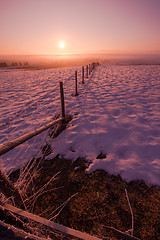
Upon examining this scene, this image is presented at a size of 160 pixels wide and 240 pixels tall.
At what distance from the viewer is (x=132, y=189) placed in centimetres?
203

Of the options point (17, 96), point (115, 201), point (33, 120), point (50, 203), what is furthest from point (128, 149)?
point (17, 96)

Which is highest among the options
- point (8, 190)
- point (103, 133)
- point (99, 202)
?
point (8, 190)

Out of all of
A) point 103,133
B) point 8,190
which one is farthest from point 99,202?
point 103,133

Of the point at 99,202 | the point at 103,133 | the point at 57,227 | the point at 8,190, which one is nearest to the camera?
the point at 57,227

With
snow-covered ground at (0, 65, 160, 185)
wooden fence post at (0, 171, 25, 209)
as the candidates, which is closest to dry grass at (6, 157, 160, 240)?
snow-covered ground at (0, 65, 160, 185)

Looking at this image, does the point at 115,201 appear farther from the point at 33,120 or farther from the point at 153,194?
the point at 33,120

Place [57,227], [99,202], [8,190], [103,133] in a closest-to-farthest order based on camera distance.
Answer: [57,227] → [8,190] → [99,202] → [103,133]

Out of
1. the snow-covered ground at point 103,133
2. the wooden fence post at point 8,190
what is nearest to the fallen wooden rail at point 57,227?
the wooden fence post at point 8,190

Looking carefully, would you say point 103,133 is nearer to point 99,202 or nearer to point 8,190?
point 99,202

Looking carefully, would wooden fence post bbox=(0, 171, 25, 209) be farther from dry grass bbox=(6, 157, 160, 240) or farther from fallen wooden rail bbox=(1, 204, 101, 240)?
dry grass bbox=(6, 157, 160, 240)

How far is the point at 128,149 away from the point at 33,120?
323 cm

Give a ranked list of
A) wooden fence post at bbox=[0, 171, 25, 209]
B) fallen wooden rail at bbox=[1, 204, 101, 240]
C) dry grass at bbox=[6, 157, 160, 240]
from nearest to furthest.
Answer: fallen wooden rail at bbox=[1, 204, 101, 240] < wooden fence post at bbox=[0, 171, 25, 209] < dry grass at bbox=[6, 157, 160, 240]

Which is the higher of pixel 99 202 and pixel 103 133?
pixel 103 133

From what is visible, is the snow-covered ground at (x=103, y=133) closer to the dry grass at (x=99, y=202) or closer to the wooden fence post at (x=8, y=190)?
the dry grass at (x=99, y=202)
